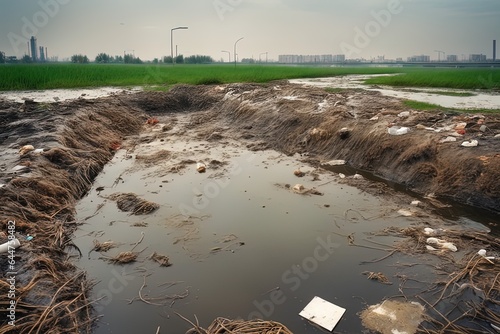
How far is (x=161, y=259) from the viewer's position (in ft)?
14.4

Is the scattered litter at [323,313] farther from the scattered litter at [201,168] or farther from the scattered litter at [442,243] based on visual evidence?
the scattered litter at [201,168]

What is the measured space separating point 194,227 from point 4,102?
448 inches

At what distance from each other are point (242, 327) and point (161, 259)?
1580mm

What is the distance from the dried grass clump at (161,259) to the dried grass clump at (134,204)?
138 centimetres

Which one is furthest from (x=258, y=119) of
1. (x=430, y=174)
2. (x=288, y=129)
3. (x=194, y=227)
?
(x=194, y=227)

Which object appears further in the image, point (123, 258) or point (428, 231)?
point (428, 231)

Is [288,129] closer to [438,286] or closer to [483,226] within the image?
[483,226]

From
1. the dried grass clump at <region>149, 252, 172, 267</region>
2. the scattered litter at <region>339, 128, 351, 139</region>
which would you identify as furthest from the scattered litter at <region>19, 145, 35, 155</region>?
the scattered litter at <region>339, 128, 351, 139</region>

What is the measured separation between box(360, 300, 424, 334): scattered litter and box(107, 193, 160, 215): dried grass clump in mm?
3707

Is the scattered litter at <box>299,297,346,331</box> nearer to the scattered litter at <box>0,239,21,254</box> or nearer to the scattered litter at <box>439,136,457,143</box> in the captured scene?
the scattered litter at <box>0,239,21,254</box>

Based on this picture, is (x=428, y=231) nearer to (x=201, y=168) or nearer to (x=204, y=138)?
(x=201, y=168)

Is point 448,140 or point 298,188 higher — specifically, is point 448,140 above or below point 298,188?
above

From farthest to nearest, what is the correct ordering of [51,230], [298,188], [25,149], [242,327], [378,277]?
1. [25,149]
2. [298,188]
3. [51,230]
4. [378,277]
5. [242,327]

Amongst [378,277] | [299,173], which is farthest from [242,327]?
[299,173]
